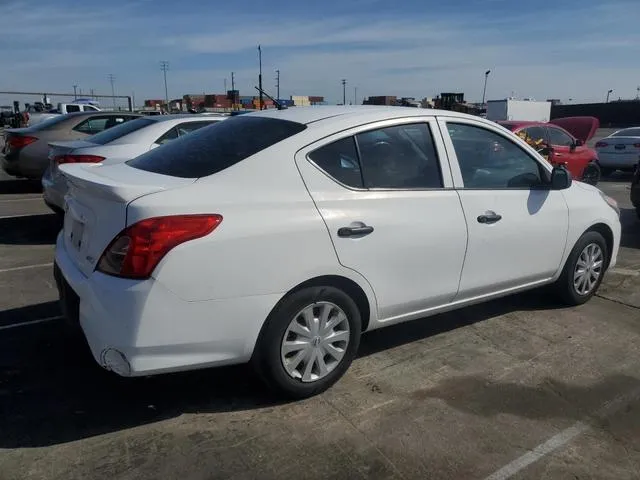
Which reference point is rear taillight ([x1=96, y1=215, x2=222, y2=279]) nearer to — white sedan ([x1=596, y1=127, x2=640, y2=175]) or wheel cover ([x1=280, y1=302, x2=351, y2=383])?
wheel cover ([x1=280, y1=302, x2=351, y2=383])

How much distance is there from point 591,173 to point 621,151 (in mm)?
2396

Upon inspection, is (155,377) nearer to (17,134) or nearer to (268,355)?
(268,355)

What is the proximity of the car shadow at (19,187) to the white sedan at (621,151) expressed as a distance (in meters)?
13.6

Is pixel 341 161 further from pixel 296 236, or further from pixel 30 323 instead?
pixel 30 323

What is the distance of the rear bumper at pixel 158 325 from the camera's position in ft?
8.45

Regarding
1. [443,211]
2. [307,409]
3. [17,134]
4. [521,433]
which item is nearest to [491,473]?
[521,433]

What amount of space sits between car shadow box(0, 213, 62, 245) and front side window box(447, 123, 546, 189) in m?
5.23

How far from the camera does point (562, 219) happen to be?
4285 mm

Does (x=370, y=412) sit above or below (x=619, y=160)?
above

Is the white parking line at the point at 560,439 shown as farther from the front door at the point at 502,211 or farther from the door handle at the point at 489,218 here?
the door handle at the point at 489,218

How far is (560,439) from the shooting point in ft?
9.41

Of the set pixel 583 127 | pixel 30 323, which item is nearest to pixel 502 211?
pixel 30 323

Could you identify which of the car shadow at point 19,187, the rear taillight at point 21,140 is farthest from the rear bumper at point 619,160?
the car shadow at point 19,187

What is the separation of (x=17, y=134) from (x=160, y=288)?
8.20 meters
